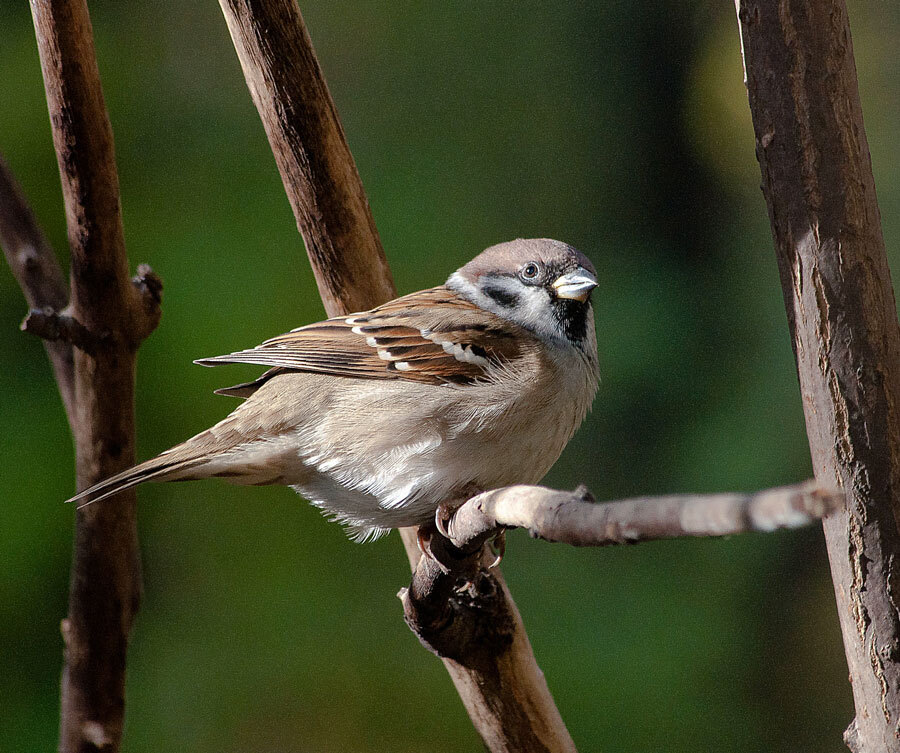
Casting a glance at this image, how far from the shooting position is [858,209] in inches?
31.1

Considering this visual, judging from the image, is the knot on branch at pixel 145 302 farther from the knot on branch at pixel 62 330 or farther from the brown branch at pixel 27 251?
the brown branch at pixel 27 251

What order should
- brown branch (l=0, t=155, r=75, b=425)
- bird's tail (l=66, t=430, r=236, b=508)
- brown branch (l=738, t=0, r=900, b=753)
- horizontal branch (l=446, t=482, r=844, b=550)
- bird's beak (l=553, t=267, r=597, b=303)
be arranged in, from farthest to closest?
1. brown branch (l=0, t=155, r=75, b=425)
2. bird's beak (l=553, t=267, r=597, b=303)
3. bird's tail (l=66, t=430, r=236, b=508)
4. brown branch (l=738, t=0, r=900, b=753)
5. horizontal branch (l=446, t=482, r=844, b=550)

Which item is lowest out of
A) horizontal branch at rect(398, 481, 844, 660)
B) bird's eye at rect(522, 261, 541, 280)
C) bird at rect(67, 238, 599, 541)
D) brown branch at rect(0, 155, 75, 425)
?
horizontal branch at rect(398, 481, 844, 660)

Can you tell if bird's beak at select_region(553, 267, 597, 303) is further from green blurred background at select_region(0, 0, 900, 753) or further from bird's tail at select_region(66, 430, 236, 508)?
green blurred background at select_region(0, 0, 900, 753)

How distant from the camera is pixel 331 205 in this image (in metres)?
1.28

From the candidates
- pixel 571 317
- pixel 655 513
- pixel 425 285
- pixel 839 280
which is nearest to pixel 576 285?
pixel 571 317

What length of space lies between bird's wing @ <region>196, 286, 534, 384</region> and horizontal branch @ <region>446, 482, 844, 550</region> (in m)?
0.44

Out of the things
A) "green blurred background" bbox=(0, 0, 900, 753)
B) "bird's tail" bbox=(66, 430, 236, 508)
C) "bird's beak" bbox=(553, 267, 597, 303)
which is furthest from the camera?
"green blurred background" bbox=(0, 0, 900, 753)

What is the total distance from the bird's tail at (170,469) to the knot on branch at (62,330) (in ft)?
0.89

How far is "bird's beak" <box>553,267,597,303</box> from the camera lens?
48.7 inches

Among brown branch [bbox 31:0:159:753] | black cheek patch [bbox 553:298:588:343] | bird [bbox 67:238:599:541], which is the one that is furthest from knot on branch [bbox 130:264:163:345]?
black cheek patch [bbox 553:298:588:343]

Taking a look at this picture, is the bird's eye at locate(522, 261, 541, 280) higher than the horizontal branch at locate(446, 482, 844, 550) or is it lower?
higher

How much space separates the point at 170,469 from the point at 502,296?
553 millimetres

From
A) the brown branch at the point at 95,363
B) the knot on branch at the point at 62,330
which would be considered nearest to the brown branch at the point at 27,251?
the brown branch at the point at 95,363
